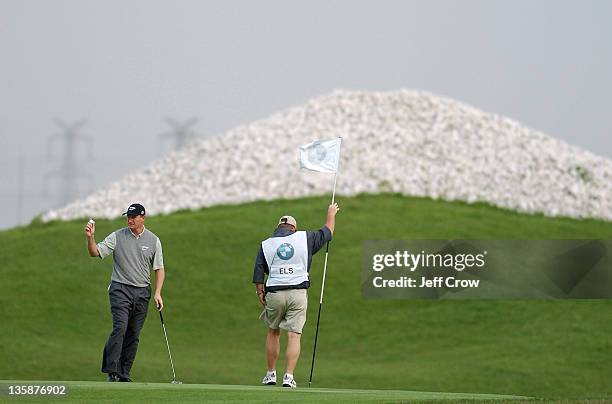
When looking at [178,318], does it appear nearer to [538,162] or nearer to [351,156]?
[351,156]

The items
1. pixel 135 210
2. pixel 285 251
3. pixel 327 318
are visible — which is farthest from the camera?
pixel 327 318

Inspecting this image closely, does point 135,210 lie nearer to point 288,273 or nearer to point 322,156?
point 288,273

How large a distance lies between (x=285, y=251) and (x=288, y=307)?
0.70m

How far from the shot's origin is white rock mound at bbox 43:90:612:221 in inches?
2085

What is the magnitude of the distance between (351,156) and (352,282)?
15.9 meters

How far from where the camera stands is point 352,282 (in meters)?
40.8

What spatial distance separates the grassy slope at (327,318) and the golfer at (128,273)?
14.0 metres

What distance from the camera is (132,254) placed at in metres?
15.7

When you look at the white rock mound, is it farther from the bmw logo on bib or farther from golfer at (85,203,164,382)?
the bmw logo on bib

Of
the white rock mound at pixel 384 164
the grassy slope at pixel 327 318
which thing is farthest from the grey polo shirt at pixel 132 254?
the white rock mound at pixel 384 164

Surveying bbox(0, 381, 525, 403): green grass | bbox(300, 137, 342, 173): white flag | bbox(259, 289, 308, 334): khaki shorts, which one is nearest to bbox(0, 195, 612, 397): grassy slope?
bbox(300, 137, 342, 173): white flag

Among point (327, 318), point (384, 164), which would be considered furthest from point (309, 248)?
point (384, 164)

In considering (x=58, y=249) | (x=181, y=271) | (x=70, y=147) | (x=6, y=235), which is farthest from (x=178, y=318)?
(x=70, y=147)

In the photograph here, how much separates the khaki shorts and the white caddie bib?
0.47 feet
